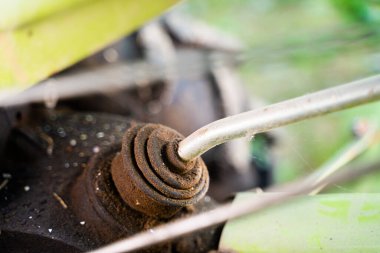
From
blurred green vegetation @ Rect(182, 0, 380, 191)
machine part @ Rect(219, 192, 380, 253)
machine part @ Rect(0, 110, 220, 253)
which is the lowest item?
blurred green vegetation @ Rect(182, 0, 380, 191)

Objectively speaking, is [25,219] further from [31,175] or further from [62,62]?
[62,62]

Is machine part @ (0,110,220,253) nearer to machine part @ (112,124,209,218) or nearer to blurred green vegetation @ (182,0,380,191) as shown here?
machine part @ (112,124,209,218)

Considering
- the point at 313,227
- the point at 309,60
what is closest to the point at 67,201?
the point at 313,227

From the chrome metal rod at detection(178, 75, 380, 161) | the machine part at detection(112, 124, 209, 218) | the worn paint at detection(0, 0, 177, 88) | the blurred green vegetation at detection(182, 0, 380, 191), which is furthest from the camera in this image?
the blurred green vegetation at detection(182, 0, 380, 191)

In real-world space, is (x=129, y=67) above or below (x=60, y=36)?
below

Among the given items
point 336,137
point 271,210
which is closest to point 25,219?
point 271,210

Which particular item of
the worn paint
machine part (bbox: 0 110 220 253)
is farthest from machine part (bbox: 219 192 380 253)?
the worn paint

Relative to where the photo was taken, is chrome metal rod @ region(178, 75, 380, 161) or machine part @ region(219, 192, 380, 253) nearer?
chrome metal rod @ region(178, 75, 380, 161)
